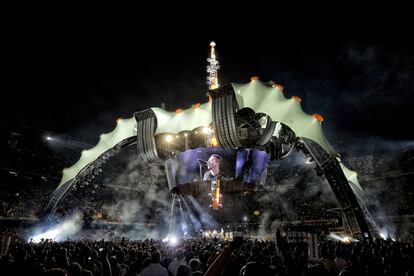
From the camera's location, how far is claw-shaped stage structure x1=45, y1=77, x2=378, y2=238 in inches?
507

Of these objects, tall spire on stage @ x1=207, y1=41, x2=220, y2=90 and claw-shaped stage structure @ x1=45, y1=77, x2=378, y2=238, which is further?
tall spire on stage @ x1=207, y1=41, x2=220, y2=90

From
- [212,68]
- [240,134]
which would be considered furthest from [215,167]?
[212,68]

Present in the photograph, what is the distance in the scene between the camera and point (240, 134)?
1534cm

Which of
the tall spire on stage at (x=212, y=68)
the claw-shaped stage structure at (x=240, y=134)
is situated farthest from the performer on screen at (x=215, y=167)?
the tall spire on stage at (x=212, y=68)

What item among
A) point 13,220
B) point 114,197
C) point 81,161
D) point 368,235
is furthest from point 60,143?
point 368,235

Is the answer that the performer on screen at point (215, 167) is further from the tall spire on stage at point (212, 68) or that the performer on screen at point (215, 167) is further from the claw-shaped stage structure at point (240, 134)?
the tall spire on stage at point (212, 68)

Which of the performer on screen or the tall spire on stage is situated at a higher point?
the tall spire on stage

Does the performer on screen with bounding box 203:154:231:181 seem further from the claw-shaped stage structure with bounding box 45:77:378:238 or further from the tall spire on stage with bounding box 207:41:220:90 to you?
the tall spire on stage with bounding box 207:41:220:90

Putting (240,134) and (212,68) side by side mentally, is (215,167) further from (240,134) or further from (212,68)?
(212,68)

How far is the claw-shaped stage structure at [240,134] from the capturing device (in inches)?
507

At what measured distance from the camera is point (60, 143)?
35.1m

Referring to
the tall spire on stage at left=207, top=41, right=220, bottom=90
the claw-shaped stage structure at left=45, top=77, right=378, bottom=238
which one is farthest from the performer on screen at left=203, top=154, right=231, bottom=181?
the tall spire on stage at left=207, top=41, right=220, bottom=90

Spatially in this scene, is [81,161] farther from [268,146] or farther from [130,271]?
[130,271]

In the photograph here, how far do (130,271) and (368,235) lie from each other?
10.3 meters
